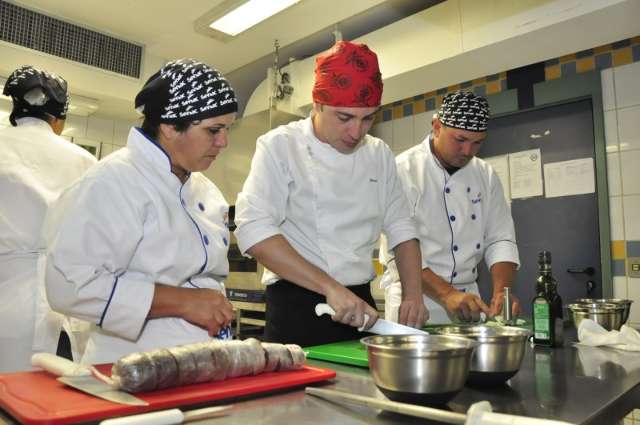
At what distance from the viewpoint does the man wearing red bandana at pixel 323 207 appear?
1396mm

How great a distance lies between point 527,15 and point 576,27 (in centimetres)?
24

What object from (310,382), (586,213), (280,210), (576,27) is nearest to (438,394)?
(310,382)

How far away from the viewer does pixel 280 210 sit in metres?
1.47

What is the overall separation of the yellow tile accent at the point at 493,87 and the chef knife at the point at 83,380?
10.2 feet

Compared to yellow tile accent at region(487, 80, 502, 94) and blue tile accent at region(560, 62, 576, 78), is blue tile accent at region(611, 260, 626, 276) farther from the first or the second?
yellow tile accent at region(487, 80, 502, 94)

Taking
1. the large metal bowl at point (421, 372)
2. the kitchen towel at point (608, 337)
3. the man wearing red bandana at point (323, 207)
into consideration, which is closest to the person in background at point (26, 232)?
the man wearing red bandana at point (323, 207)

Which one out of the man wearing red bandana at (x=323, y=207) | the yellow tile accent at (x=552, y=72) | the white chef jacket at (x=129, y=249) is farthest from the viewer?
the yellow tile accent at (x=552, y=72)

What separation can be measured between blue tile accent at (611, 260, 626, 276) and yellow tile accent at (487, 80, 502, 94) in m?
1.29

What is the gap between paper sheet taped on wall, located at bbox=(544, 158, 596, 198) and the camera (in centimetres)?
286

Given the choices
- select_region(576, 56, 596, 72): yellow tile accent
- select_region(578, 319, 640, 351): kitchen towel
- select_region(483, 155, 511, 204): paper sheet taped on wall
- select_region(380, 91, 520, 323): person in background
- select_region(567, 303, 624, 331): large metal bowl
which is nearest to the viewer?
select_region(578, 319, 640, 351): kitchen towel

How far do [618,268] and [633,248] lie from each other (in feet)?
0.43

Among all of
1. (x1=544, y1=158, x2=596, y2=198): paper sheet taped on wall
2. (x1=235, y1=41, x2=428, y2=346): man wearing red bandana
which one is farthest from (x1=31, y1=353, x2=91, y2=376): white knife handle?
(x1=544, y1=158, x2=596, y2=198): paper sheet taped on wall

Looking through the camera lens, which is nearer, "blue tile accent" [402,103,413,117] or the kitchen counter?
the kitchen counter

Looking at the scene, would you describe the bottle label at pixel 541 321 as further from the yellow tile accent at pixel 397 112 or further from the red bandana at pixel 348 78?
the yellow tile accent at pixel 397 112
